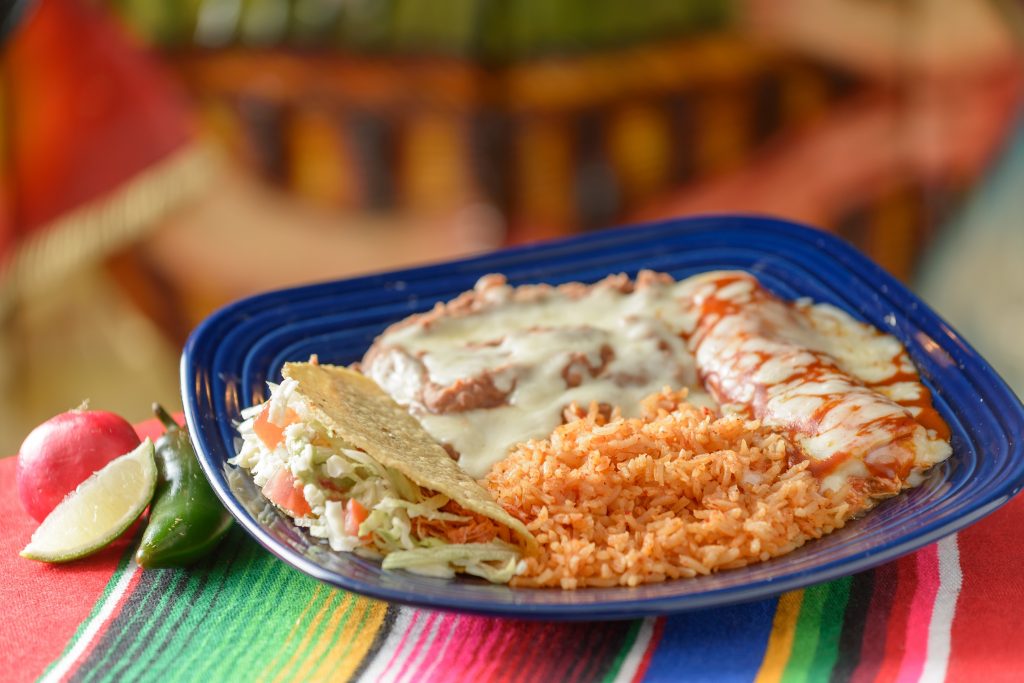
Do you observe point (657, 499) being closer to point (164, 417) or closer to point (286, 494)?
point (286, 494)

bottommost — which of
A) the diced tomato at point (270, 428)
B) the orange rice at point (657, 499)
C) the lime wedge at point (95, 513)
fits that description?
the lime wedge at point (95, 513)

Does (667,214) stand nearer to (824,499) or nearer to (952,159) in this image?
(952,159)

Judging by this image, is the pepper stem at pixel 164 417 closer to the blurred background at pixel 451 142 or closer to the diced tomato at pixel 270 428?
the diced tomato at pixel 270 428

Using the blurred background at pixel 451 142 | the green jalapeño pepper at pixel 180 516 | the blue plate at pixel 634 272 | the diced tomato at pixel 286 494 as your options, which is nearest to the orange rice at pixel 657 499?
the blue plate at pixel 634 272

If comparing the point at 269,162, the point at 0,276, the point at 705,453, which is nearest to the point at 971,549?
the point at 705,453

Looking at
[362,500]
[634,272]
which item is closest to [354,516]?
[362,500]

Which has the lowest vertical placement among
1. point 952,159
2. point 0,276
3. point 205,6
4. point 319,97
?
point 0,276
